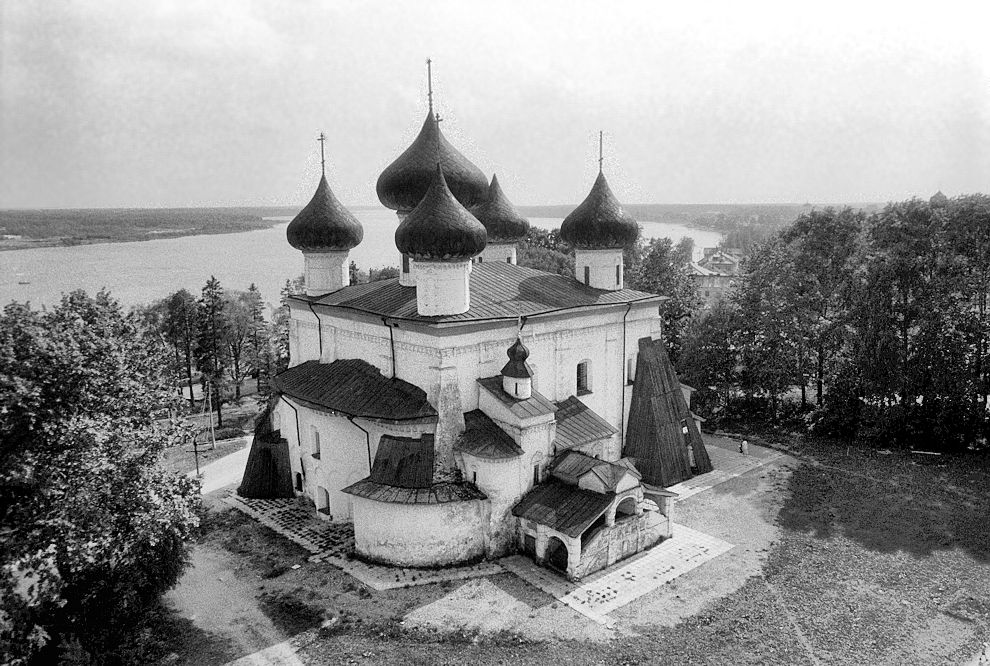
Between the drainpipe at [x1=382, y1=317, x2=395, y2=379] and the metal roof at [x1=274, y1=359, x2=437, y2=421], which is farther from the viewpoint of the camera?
the drainpipe at [x1=382, y1=317, x2=395, y2=379]

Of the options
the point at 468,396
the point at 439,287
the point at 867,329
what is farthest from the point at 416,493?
the point at 867,329

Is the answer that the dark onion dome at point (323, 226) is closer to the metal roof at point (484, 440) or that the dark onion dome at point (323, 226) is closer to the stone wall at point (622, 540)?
the metal roof at point (484, 440)

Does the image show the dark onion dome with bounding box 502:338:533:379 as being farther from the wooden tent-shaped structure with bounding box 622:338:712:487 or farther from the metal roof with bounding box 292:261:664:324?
the wooden tent-shaped structure with bounding box 622:338:712:487

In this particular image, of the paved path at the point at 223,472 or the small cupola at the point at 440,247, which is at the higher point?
the small cupola at the point at 440,247

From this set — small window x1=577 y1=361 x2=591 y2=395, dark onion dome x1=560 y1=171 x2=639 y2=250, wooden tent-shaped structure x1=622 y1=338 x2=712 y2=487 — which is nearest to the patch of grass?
small window x1=577 y1=361 x2=591 y2=395

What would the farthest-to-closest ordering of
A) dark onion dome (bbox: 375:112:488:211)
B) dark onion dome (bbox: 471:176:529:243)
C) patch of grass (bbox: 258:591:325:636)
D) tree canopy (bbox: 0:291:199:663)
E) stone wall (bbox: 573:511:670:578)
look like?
dark onion dome (bbox: 471:176:529:243) → dark onion dome (bbox: 375:112:488:211) → stone wall (bbox: 573:511:670:578) → patch of grass (bbox: 258:591:325:636) → tree canopy (bbox: 0:291:199:663)

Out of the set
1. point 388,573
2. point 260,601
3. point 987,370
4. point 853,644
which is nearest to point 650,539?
point 853,644

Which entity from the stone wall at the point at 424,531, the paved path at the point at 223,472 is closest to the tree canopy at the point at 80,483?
the stone wall at the point at 424,531
